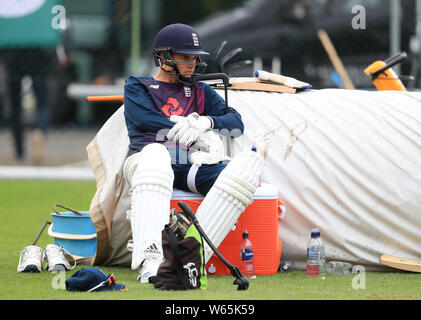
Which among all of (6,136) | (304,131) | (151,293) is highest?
(304,131)

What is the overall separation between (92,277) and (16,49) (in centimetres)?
1018

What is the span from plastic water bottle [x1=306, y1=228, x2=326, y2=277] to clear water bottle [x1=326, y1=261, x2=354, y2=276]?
2.1 inches

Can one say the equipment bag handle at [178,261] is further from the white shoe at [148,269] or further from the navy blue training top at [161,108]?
the navy blue training top at [161,108]

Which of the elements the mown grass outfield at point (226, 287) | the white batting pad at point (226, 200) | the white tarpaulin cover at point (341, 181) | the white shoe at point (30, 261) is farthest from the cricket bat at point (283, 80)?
the white shoe at point (30, 261)

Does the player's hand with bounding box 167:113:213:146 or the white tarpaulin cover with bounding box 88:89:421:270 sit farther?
the white tarpaulin cover with bounding box 88:89:421:270

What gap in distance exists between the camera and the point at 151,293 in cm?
459

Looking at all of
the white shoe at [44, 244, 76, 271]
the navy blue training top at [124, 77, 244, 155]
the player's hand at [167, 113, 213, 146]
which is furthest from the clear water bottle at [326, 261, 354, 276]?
the white shoe at [44, 244, 76, 271]

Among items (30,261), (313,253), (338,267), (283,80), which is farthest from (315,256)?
(30,261)

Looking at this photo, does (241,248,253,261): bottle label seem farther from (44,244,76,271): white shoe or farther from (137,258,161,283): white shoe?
(44,244,76,271): white shoe

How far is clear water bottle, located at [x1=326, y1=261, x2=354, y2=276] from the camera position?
560 cm

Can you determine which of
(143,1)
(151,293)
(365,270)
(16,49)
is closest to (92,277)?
(151,293)

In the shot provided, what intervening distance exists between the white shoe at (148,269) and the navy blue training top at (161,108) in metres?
0.88

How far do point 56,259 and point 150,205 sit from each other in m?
0.92

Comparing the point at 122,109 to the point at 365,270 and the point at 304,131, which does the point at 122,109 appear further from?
the point at 365,270
